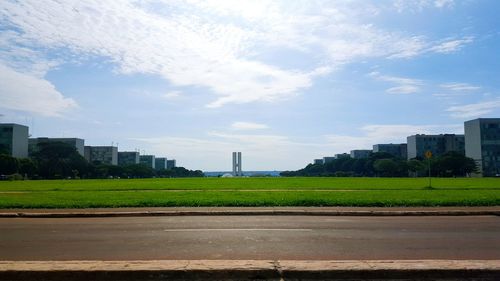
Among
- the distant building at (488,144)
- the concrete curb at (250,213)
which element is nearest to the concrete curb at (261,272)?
the concrete curb at (250,213)

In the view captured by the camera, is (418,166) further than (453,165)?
Yes

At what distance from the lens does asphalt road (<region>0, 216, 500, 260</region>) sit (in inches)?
381

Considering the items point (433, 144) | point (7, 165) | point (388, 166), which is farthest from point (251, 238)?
point (433, 144)

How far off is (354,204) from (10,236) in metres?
14.1

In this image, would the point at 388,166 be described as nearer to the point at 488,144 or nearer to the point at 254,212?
the point at 488,144

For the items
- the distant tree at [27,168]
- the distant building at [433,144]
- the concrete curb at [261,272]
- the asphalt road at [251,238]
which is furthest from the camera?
the distant building at [433,144]

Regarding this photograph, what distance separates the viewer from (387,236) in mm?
12352

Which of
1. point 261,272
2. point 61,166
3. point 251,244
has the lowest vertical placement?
point 251,244

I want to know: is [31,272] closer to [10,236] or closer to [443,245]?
[10,236]

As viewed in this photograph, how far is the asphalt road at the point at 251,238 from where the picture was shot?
9.69m

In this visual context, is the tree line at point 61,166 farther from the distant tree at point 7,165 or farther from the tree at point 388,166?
the tree at point 388,166

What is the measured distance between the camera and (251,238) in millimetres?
11953

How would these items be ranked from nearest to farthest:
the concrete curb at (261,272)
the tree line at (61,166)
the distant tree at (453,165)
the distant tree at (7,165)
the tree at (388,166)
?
the concrete curb at (261,272) < the distant tree at (7,165) < the tree line at (61,166) < the distant tree at (453,165) < the tree at (388,166)

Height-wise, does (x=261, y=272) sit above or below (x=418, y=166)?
below
